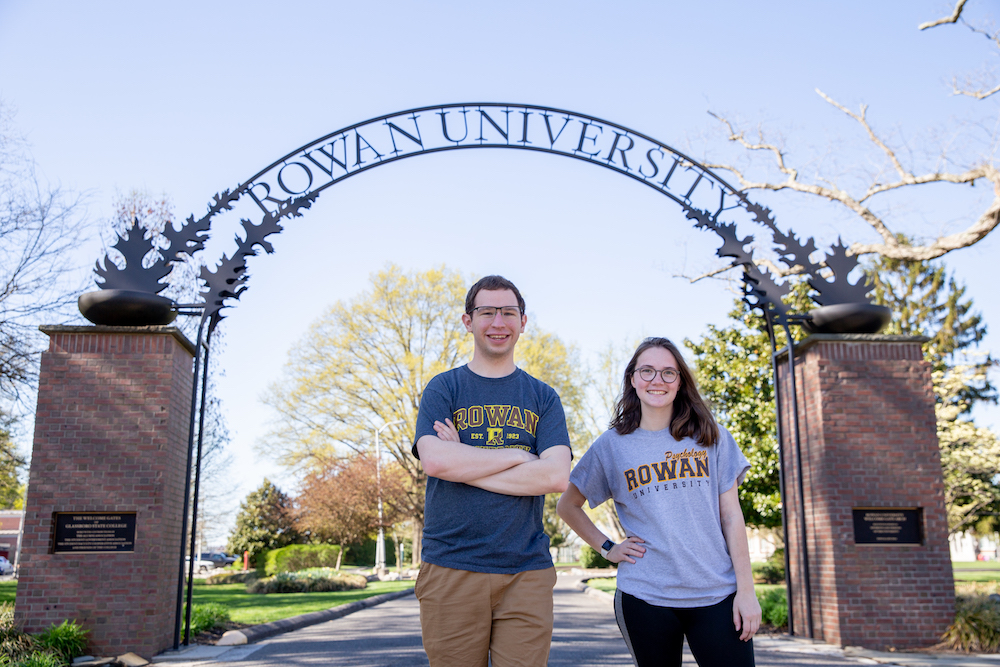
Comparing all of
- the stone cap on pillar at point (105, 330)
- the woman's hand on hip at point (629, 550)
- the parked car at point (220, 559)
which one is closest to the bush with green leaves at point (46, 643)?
the stone cap on pillar at point (105, 330)

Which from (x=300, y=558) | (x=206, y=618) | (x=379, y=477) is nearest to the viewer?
(x=206, y=618)

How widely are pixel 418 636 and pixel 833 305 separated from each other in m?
6.13

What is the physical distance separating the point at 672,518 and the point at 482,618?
30.6 inches

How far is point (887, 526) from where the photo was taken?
26.1 ft

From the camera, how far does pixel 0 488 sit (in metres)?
20.0

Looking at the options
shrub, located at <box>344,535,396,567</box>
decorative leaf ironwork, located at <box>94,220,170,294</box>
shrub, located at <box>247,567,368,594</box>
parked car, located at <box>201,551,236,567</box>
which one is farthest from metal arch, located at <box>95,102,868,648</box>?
parked car, located at <box>201,551,236,567</box>

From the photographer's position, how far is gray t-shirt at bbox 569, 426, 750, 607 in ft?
8.80

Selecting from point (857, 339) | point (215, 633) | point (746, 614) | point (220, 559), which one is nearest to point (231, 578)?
point (215, 633)

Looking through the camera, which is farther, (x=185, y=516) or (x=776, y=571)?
(x=776, y=571)

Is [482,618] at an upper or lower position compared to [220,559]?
upper

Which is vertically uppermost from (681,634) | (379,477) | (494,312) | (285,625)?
(494,312)

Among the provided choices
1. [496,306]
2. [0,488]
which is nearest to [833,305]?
[496,306]

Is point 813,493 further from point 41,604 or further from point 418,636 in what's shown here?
point 41,604

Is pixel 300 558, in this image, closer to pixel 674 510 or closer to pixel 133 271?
pixel 133 271
